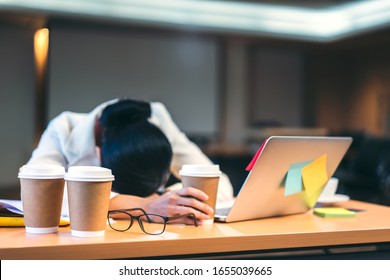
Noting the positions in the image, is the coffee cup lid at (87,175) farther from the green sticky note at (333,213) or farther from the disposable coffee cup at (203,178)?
the green sticky note at (333,213)

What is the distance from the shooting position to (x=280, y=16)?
584cm

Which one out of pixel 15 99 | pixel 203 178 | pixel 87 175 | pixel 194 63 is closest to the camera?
pixel 87 175

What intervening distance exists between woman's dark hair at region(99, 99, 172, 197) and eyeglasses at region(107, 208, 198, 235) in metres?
0.13

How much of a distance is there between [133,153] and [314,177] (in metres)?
0.42

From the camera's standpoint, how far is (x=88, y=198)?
84 cm

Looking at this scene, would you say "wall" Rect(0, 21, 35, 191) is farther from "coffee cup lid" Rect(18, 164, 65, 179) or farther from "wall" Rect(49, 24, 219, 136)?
"coffee cup lid" Rect(18, 164, 65, 179)

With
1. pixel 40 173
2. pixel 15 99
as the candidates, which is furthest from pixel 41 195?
pixel 15 99

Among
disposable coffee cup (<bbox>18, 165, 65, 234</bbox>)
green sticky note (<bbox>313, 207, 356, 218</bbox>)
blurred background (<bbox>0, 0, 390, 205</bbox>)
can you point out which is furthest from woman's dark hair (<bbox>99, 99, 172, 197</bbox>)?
blurred background (<bbox>0, 0, 390, 205</bbox>)

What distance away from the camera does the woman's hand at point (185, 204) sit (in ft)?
3.24

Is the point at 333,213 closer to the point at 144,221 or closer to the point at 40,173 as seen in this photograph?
the point at 144,221

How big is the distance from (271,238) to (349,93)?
24.7 feet

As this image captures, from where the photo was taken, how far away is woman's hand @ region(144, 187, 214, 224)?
3.24 feet

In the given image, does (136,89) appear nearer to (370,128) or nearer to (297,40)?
(297,40)

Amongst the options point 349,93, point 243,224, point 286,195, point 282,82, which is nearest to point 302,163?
point 286,195
